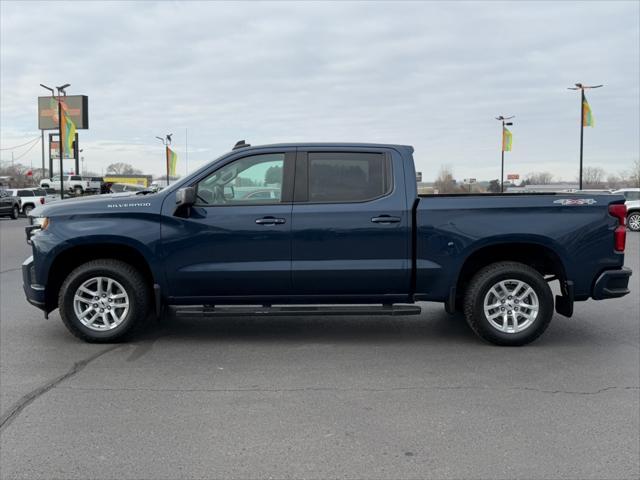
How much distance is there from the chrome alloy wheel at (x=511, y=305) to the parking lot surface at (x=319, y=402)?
0.84 feet

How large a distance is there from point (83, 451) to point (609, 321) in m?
6.06

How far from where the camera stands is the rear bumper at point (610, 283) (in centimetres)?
618

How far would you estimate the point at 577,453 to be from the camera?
3695 mm

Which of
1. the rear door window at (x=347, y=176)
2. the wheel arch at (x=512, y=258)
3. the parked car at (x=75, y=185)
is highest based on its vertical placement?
the parked car at (x=75, y=185)

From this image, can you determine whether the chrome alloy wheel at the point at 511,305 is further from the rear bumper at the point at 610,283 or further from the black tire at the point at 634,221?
the black tire at the point at 634,221

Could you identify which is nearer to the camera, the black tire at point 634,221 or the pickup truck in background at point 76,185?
the black tire at point 634,221

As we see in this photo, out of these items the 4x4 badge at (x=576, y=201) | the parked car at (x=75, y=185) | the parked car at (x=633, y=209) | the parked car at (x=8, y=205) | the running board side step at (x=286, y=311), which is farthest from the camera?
the parked car at (x=75, y=185)

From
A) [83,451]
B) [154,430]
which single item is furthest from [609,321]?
[83,451]

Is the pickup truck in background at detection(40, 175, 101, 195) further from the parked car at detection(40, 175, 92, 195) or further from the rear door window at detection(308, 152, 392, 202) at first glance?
the rear door window at detection(308, 152, 392, 202)

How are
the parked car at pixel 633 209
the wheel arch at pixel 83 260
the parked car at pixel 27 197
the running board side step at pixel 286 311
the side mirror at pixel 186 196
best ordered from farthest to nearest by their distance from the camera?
1. the parked car at pixel 27 197
2. the parked car at pixel 633 209
3. the wheel arch at pixel 83 260
4. the running board side step at pixel 286 311
5. the side mirror at pixel 186 196

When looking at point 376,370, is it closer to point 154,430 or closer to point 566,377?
point 566,377

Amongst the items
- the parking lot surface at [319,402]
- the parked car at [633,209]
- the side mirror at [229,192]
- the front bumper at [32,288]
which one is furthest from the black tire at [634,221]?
the front bumper at [32,288]

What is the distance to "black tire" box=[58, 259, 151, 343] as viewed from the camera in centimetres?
614

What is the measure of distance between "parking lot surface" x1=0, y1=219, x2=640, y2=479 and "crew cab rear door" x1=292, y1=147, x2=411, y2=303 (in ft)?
1.99
